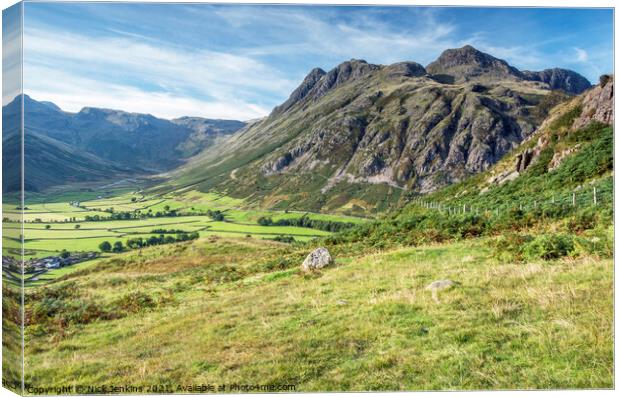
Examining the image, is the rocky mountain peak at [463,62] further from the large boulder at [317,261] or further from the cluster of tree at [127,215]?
the cluster of tree at [127,215]

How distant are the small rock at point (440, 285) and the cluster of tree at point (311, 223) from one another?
20.0ft

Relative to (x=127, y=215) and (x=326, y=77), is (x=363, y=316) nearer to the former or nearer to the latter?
(x=326, y=77)

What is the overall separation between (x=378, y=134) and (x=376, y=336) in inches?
2228

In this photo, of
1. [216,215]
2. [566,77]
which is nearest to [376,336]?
[216,215]

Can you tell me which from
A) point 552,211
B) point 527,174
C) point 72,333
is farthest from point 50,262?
point 527,174

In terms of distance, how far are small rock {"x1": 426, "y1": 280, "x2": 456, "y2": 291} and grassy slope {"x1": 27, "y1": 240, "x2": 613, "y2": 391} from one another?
0.69 feet

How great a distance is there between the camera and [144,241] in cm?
1224

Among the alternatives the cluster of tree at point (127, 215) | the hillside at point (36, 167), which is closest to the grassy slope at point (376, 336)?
the cluster of tree at point (127, 215)

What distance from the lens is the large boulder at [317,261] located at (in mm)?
11578

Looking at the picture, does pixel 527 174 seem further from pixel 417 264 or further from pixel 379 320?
pixel 379 320

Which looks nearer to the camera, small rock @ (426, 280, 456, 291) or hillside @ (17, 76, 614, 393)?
hillside @ (17, 76, 614, 393)

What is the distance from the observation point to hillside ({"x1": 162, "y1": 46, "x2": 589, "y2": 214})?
15.8 meters

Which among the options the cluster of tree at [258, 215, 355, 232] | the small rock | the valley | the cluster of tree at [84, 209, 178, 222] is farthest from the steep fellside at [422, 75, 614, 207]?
the cluster of tree at [84, 209, 178, 222]

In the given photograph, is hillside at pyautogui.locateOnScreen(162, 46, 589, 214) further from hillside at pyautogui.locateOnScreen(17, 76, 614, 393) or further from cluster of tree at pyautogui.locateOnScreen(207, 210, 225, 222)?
hillside at pyautogui.locateOnScreen(17, 76, 614, 393)
